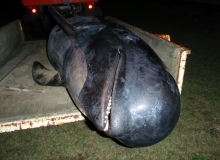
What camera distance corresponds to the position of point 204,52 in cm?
496

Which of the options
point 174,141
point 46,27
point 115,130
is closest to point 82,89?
point 115,130

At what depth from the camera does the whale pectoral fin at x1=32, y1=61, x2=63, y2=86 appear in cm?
237

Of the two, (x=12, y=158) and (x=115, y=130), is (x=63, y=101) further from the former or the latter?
(x=115, y=130)

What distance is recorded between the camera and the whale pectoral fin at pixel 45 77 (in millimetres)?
2369

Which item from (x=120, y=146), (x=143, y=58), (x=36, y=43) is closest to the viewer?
(x=143, y=58)

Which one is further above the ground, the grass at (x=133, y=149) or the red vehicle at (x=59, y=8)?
the red vehicle at (x=59, y=8)

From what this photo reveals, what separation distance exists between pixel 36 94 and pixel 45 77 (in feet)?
1.04

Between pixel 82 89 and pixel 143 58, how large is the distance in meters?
0.57

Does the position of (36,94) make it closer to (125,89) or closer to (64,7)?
(125,89)

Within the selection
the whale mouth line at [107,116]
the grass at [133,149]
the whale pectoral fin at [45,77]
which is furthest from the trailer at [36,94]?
the whale mouth line at [107,116]

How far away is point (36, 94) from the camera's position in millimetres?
2492

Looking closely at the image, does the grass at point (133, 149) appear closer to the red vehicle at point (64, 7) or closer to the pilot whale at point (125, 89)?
the pilot whale at point (125, 89)

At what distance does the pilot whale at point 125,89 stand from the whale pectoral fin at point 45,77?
60cm

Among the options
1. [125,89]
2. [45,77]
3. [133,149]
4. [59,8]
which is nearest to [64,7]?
[59,8]
